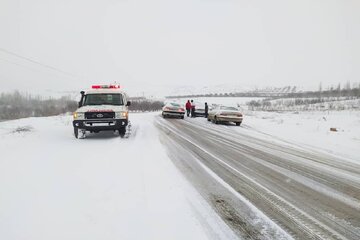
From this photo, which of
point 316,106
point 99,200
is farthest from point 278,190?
point 316,106

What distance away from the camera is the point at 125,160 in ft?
26.7

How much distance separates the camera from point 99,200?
494cm

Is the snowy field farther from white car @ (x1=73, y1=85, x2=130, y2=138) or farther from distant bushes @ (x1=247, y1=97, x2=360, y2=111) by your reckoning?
distant bushes @ (x1=247, y1=97, x2=360, y2=111)

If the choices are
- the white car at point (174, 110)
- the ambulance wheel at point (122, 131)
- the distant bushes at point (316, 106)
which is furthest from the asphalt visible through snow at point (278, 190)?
the distant bushes at point (316, 106)

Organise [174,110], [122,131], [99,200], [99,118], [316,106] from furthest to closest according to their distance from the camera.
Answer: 1. [316,106]
2. [174,110]
3. [122,131]
4. [99,118]
5. [99,200]

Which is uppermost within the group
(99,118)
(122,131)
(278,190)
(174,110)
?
(99,118)

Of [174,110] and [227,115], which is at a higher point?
[174,110]

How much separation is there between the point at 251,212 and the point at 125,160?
4.38 m

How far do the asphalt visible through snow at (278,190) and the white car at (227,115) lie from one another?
1193 cm

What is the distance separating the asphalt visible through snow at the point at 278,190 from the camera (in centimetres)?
409

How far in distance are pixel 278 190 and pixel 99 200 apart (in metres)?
3.30

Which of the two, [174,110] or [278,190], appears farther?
[174,110]

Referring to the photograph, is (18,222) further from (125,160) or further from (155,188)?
(125,160)

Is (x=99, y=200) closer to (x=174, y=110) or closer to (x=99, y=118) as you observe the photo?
(x=99, y=118)
